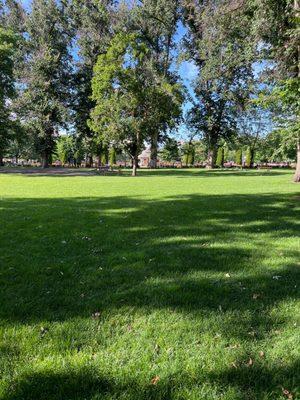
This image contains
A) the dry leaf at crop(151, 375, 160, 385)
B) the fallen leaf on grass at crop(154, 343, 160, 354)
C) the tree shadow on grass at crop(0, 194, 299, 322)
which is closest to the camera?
the dry leaf at crop(151, 375, 160, 385)

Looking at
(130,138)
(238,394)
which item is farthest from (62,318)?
(130,138)

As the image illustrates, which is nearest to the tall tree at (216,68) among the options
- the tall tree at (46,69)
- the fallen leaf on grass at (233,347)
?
the tall tree at (46,69)

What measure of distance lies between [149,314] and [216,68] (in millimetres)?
32107

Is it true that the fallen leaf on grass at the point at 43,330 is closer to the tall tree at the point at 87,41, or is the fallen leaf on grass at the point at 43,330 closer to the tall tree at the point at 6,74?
the tall tree at the point at 6,74

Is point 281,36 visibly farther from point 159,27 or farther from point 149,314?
point 159,27

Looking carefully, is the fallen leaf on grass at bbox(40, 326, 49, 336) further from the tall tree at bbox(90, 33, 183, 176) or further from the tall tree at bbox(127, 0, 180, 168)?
the tall tree at bbox(127, 0, 180, 168)

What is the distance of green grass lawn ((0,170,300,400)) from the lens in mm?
2520

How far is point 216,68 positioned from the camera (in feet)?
107

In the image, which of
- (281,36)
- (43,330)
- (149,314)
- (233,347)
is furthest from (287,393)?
(281,36)

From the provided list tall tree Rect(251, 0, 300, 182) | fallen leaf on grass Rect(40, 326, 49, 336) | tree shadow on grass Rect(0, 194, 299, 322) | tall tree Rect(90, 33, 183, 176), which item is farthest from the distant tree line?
fallen leaf on grass Rect(40, 326, 49, 336)

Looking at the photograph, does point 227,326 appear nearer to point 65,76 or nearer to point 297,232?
point 297,232

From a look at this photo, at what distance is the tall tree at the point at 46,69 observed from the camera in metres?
39.5

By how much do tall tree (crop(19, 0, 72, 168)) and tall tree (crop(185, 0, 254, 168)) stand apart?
13.3 meters

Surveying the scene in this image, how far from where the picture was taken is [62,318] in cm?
334
